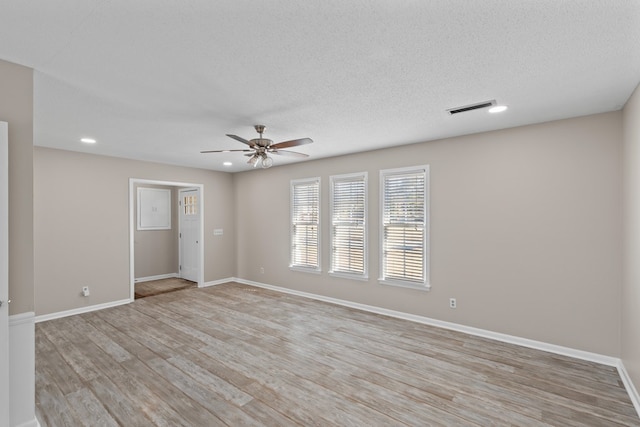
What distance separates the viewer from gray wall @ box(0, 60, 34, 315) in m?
2.10

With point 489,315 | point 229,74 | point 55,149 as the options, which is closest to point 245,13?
point 229,74

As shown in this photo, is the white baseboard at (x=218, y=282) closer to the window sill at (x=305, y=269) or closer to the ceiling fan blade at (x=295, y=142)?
the window sill at (x=305, y=269)

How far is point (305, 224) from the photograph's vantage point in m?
5.83


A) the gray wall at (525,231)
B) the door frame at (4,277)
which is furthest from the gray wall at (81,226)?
the gray wall at (525,231)

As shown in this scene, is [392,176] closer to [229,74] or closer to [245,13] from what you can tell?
[229,74]

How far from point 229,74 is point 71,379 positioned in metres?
3.14

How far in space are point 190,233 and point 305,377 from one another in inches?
210

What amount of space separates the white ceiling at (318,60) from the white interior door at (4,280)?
721 millimetres

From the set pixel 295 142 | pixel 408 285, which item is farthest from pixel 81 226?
pixel 408 285

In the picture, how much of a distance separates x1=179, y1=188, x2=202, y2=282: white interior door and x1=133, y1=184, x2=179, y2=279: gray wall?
1.27ft

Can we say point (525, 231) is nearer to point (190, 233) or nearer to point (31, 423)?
point (31, 423)

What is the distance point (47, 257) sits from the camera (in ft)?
15.1

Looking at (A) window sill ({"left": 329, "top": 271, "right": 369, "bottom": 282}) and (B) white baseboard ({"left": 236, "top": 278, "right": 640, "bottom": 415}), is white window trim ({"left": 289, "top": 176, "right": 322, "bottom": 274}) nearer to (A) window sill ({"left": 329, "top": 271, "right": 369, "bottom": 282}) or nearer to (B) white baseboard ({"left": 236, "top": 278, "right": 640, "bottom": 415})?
(A) window sill ({"left": 329, "top": 271, "right": 369, "bottom": 282})

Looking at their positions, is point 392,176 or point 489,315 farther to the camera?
point 392,176
